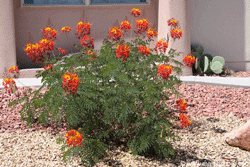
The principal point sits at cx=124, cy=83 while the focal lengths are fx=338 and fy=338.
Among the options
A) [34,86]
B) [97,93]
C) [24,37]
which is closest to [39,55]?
[97,93]

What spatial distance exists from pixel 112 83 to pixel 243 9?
24.0ft

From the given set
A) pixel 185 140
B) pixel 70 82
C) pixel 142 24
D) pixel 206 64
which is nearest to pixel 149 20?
pixel 206 64

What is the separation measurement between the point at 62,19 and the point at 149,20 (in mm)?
2468

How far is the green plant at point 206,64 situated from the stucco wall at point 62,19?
1590 millimetres

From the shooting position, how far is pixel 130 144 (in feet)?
13.4

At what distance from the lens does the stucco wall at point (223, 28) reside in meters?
9.98

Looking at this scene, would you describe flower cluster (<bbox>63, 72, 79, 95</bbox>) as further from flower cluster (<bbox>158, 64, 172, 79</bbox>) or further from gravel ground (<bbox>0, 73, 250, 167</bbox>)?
gravel ground (<bbox>0, 73, 250, 167</bbox>)

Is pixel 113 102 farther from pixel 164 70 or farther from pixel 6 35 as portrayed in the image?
pixel 6 35

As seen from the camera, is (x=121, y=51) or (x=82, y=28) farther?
(x=82, y=28)

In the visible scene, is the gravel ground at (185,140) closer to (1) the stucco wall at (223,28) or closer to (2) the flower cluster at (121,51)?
(2) the flower cluster at (121,51)

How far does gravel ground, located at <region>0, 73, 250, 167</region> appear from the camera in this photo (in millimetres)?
4109

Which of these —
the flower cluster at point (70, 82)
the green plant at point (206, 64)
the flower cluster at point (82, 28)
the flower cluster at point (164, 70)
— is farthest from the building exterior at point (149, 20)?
the flower cluster at point (70, 82)

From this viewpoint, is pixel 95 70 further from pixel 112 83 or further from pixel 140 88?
pixel 140 88

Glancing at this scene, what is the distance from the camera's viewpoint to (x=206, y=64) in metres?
8.98
